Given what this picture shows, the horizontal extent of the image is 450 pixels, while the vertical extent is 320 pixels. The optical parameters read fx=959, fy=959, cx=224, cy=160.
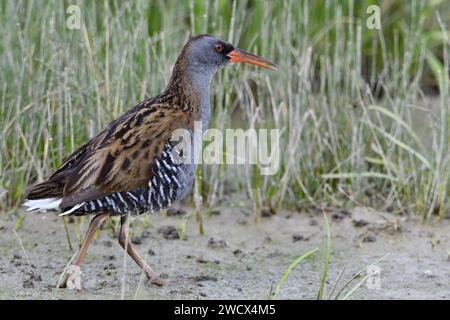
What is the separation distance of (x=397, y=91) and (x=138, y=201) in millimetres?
2258

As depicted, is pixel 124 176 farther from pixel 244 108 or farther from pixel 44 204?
pixel 244 108

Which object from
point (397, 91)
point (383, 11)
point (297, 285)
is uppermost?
point (383, 11)

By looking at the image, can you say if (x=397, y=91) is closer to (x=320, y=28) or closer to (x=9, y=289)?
(x=320, y=28)

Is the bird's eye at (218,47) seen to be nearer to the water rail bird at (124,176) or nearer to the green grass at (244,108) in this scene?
the water rail bird at (124,176)

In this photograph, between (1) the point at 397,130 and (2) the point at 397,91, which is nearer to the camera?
(1) the point at 397,130

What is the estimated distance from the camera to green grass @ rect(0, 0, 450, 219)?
5.21 metres

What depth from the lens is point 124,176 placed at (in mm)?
4258

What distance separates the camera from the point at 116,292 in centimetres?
421

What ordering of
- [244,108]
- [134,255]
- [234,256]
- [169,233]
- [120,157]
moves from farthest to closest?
[244,108] < [169,233] < [234,256] < [134,255] < [120,157]

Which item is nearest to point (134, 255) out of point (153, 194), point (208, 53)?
point (153, 194)

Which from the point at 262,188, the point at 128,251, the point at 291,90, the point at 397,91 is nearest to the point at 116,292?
the point at 128,251

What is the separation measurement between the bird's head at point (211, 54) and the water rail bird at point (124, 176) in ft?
0.96

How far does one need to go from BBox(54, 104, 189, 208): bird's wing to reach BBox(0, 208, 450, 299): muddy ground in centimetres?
40

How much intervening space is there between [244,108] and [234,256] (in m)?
1.25
